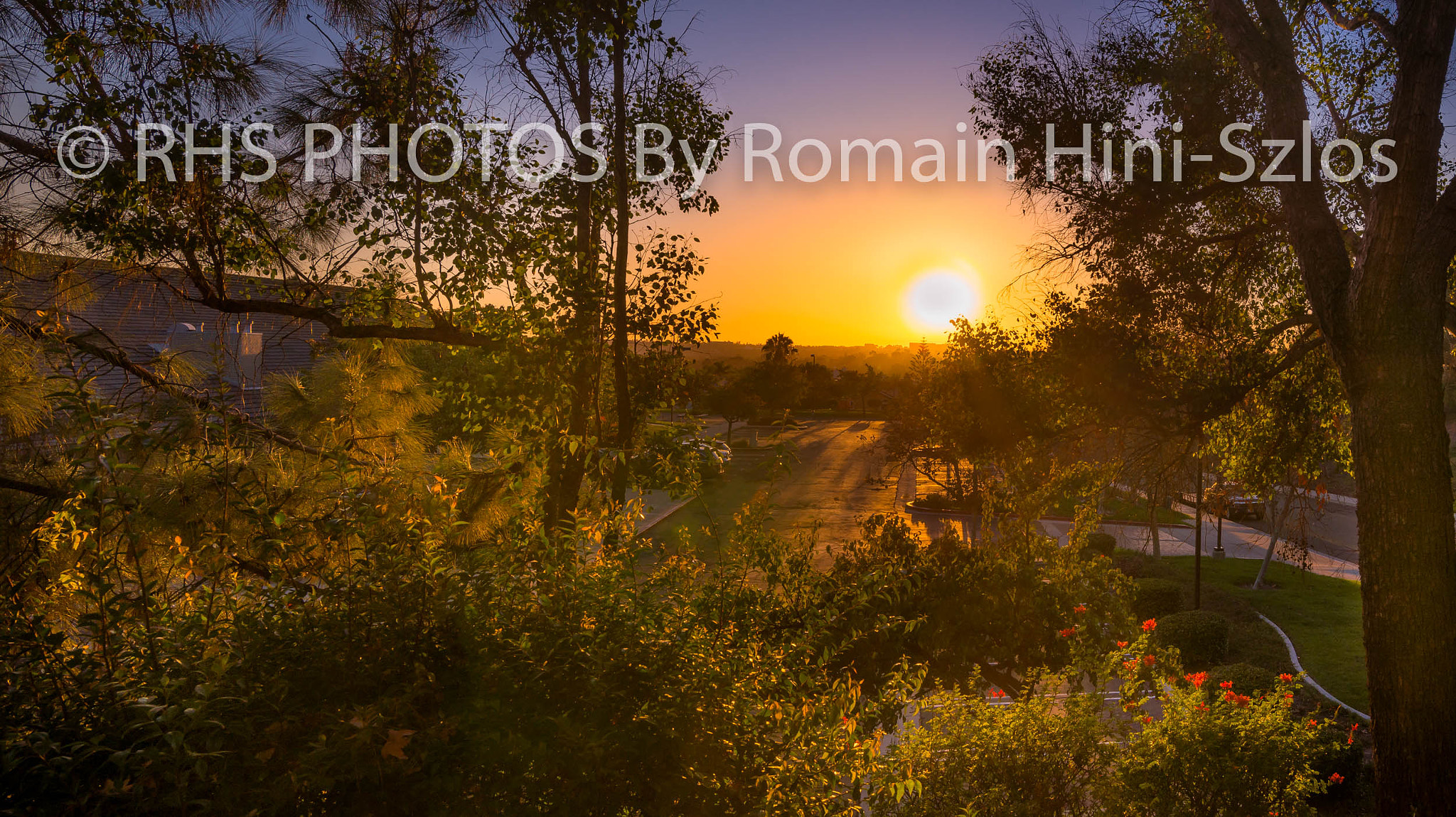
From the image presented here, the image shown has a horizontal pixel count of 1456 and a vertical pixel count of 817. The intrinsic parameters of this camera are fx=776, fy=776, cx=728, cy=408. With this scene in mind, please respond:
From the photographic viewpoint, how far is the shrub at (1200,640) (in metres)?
12.2

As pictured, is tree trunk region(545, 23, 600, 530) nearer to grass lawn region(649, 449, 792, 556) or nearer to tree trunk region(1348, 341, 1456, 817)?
tree trunk region(1348, 341, 1456, 817)

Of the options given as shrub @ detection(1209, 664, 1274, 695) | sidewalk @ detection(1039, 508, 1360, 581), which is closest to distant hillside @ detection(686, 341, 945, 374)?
sidewalk @ detection(1039, 508, 1360, 581)

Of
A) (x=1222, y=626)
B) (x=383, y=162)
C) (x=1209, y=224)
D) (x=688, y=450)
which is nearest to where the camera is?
(x=688, y=450)

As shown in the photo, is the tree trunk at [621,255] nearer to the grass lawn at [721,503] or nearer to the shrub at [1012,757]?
the shrub at [1012,757]

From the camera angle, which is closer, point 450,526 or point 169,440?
point 169,440

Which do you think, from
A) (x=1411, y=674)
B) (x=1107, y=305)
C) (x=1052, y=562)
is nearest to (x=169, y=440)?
(x=1052, y=562)

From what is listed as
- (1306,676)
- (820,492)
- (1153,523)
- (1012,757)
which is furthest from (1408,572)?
(820,492)

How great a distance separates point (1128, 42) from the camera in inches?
311

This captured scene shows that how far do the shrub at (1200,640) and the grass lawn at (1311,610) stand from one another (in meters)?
1.48

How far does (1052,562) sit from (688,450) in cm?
303

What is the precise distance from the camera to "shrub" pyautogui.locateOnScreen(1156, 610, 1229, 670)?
12242mm

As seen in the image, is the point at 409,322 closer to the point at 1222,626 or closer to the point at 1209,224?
the point at 1209,224

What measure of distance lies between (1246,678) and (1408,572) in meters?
5.56

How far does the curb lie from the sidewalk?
13.9 feet
